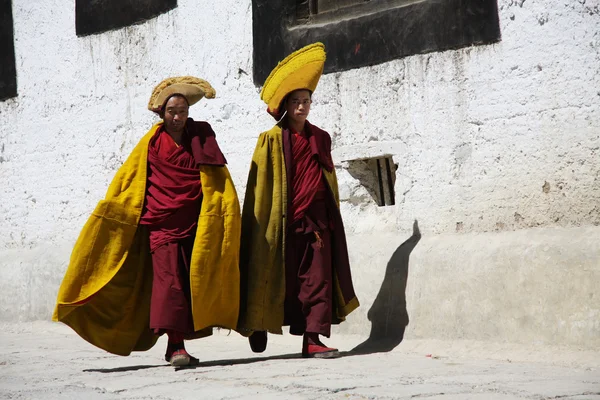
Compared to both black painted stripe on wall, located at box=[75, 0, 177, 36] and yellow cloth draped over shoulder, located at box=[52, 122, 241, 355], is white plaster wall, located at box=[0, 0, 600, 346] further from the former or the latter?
yellow cloth draped over shoulder, located at box=[52, 122, 241, 355]

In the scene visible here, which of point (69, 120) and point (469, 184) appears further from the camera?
point (69, 120)

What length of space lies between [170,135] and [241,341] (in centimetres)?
156

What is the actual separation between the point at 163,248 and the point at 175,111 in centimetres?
72

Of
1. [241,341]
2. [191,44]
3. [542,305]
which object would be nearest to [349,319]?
[241,341]

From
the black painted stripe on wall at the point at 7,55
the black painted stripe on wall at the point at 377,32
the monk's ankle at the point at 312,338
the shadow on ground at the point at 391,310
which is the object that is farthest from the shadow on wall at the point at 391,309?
the black painted stripe on wall at the point at 7,55

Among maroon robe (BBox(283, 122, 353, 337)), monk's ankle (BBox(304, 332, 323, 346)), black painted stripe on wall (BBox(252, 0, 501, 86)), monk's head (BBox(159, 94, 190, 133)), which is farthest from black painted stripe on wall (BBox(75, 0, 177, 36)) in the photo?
monk's ankle (BBox(304, 332, 323, 346))

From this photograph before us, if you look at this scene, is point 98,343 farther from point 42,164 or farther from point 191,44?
point 42,164

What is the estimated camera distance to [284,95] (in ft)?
17.9

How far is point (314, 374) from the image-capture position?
174 inches

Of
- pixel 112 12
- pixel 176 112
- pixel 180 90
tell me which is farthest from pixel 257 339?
pixel 112 12

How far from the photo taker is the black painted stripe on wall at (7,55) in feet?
27.2

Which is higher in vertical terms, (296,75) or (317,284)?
(296,75)

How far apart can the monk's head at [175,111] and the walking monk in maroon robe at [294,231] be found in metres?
0.46

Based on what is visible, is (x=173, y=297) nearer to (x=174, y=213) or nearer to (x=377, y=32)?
(x=174, y=213)
